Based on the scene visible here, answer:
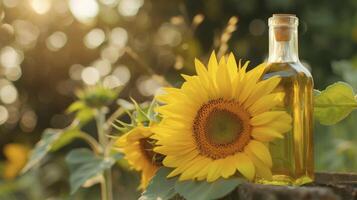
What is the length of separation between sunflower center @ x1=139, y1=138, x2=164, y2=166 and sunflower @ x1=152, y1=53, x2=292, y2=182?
0.18 feet

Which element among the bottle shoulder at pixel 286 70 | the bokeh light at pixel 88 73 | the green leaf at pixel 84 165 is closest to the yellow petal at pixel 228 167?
Answer: the bottle shoulder at pixel 286 70

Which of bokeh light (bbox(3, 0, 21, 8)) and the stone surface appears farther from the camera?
bokeh light (bbox(3, 0, 21, 8))

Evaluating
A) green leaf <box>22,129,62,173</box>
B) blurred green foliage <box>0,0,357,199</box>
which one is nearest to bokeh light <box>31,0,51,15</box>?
blurred green foliage <box>0,0,357,199</box>

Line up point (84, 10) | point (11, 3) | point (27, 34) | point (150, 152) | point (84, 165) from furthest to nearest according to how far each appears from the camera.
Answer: point (27, 34) → point (11, 3) → point (84, 10) → point (84, 165) → point (150, 152)

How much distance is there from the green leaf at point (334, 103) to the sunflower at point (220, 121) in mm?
81

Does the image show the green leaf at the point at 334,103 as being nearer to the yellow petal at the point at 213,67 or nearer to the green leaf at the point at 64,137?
the yellow petal at the point at 213,67

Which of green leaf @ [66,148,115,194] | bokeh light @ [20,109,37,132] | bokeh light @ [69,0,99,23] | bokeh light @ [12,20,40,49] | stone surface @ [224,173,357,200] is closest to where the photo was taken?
stone surface @ [224,173,357,200]

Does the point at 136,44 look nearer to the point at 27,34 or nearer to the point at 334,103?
the point at 27,34

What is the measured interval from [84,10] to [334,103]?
1.53 meters

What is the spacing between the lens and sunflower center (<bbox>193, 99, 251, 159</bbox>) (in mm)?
773

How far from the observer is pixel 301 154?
0.82m

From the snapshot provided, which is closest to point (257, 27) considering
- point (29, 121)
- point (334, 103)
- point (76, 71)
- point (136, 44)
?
point (136, 44)

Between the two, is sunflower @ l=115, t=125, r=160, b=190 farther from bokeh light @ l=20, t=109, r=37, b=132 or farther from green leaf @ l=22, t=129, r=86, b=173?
bokeh light @ l=20, t=109, r=37, b=132

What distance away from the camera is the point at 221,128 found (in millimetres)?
794
